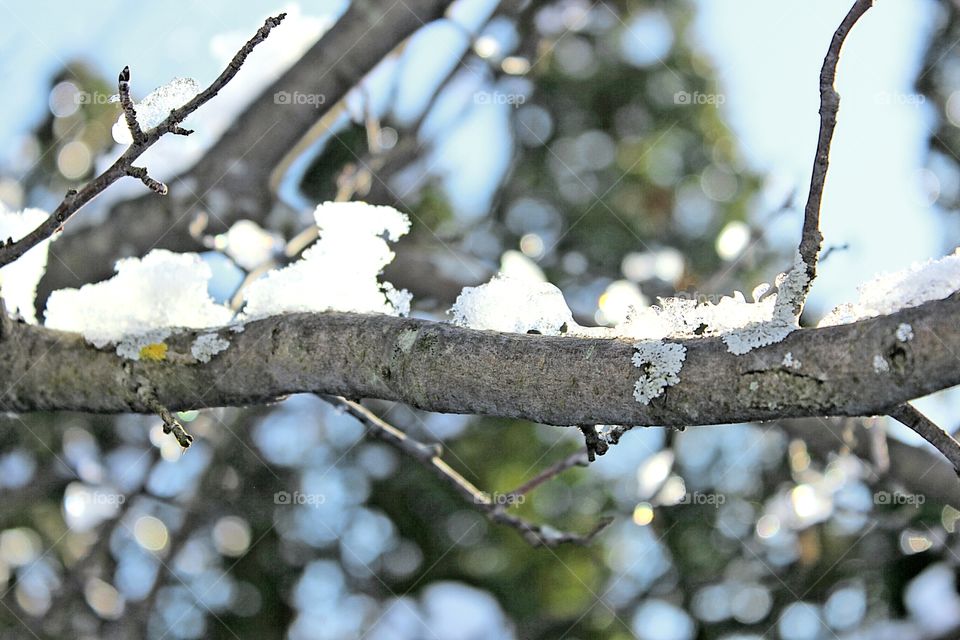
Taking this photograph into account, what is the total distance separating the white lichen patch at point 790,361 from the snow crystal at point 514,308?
29cm

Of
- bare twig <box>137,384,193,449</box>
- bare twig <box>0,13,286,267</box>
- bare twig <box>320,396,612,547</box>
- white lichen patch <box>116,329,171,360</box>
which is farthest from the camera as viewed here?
bare twig <box>320,396,612,547</box>

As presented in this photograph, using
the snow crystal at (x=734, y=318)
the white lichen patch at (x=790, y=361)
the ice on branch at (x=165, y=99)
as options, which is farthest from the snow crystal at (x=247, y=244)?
the white lichen patch at (x=790, y=361)

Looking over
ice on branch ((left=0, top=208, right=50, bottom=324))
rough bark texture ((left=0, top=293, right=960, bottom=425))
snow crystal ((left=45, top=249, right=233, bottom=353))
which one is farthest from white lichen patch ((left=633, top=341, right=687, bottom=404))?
ice on branch ((left=0, top=208, right=50, bottom=324))

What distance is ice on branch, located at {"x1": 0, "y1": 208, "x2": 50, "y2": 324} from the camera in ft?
3.71

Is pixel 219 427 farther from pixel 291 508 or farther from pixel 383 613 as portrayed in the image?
pixel 383 613

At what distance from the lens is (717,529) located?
265cm

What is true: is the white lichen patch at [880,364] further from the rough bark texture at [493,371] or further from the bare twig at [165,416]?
the bare twig at [165,416]

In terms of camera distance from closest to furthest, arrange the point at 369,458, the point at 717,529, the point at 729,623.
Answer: the point at 729,623
the point at 717,529
the point at 369,458

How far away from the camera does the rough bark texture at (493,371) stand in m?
0.70


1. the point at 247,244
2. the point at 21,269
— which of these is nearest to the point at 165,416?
the point at 21,269

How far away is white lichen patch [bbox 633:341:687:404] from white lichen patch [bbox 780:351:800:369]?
0.09m

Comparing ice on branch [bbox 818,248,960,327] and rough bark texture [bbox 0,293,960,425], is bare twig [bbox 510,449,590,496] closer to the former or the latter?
rough bark texture [bbox 0,293,960,425]

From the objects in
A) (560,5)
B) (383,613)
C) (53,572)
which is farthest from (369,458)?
(560,5)

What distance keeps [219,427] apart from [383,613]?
79 centimetres
